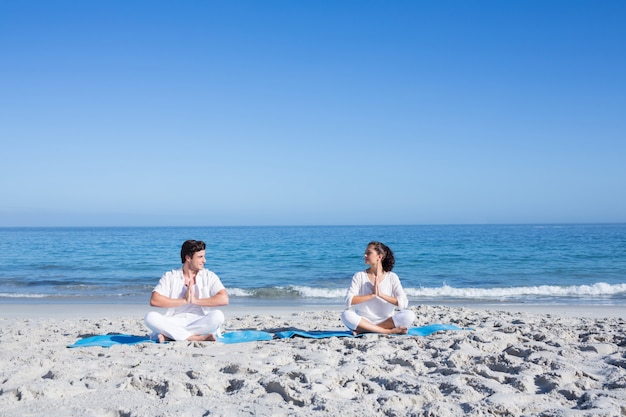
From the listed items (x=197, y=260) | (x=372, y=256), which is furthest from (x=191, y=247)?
(x=372, y=256)

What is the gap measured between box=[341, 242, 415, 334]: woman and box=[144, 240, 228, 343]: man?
164cm

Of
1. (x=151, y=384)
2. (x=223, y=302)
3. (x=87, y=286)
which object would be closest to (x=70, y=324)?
(x=223, y=302)

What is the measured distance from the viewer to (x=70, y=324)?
8352mm

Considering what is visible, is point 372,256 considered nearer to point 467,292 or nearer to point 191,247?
point 191,247

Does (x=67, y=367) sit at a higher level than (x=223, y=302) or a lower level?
lower

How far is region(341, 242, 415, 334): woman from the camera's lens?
6.50 metres

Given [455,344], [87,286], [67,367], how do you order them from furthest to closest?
[87,286] → [455,344] → [67,367]

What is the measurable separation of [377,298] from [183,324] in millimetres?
2416

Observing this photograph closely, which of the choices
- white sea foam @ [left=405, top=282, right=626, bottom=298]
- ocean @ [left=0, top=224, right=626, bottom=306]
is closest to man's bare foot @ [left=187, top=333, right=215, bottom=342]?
ocean @ [left=0, top=224, right=626, bottom=306]

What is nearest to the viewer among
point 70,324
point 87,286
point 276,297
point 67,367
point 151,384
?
point 151,384

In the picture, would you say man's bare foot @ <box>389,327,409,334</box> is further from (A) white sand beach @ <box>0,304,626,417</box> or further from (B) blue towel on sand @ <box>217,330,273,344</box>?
(B) blue towel on sand @ <box>217,330,273,344</box>

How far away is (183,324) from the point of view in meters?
6.34

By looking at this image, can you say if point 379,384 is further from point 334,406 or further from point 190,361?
point 190,361

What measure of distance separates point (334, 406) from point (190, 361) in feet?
6.56
